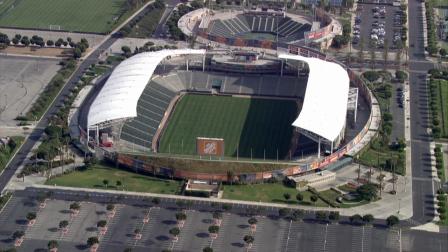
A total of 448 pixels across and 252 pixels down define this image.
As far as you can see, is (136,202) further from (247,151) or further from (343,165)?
(343,165)

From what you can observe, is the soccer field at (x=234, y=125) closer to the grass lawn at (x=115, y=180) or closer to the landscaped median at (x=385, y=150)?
the grass lawn at (x=115, y=180)

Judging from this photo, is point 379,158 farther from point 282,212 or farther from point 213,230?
point 213,230

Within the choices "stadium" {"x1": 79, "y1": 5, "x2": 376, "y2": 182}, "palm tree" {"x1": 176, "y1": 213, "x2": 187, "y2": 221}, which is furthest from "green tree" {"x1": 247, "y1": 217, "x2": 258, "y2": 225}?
"stadium" {"x1": 79, "y1": 5, "x2": 376, "y2": 182}

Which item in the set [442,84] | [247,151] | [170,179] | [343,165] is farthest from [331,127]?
[442,84]

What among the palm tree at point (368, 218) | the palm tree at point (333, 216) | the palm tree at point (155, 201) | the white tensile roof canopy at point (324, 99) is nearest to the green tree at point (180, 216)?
the palm tree at point (155, 201)

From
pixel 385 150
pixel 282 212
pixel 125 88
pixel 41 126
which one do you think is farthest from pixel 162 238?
pixel 385 150

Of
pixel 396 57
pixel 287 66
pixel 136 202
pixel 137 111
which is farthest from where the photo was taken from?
pixel 396 57
